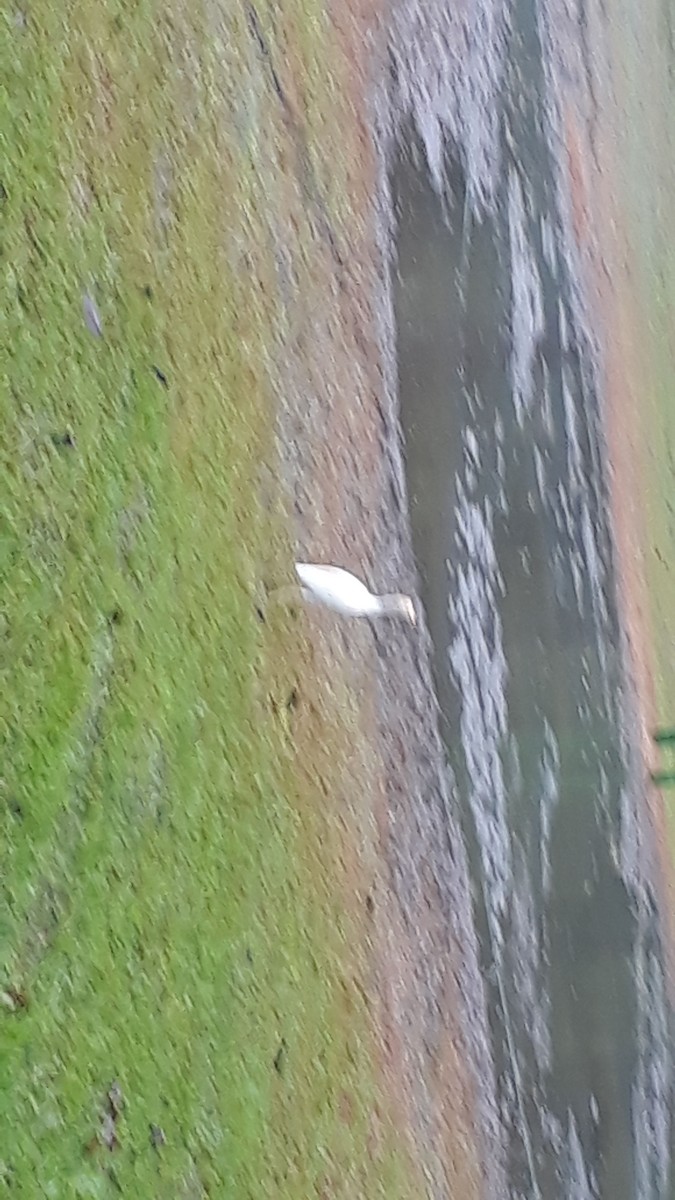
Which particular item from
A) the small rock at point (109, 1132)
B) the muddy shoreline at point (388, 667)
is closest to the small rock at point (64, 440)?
the muddy shoreline at point (388, 667)

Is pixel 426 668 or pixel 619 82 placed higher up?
pixel 619 82

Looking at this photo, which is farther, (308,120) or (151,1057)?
(308,120)

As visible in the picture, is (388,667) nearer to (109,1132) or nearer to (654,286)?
(109,1132)

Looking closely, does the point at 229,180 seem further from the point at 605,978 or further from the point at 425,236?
the point at 605,978

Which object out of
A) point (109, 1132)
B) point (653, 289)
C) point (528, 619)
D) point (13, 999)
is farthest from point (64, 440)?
point (653, 289)

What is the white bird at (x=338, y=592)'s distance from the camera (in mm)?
1164

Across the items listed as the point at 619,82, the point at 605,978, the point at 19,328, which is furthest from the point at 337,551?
the point at 619,82

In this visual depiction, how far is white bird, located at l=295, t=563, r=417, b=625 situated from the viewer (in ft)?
3.82

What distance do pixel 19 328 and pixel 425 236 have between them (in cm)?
67

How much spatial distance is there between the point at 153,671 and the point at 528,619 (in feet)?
2.22

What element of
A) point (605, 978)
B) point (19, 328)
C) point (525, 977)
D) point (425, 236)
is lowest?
point (605, 978)

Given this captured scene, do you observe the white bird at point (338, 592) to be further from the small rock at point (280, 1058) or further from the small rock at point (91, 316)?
the small rock at point (280, 1058)

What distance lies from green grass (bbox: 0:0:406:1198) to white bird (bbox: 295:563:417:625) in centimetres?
3

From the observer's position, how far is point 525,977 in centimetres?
148
